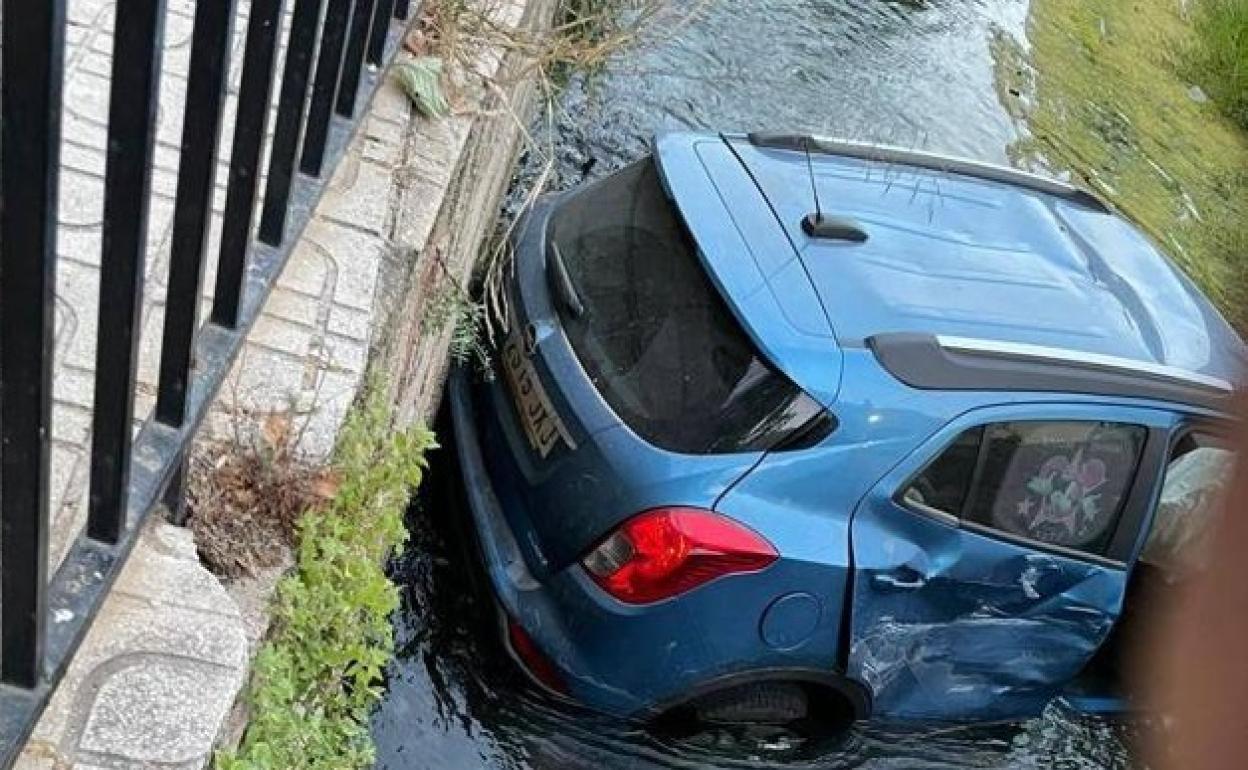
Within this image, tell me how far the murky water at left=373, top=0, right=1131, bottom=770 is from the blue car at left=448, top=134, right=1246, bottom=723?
0.58 ft

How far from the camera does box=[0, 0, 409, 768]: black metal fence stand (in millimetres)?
1622

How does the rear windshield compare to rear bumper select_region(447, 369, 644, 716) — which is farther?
rear bumper select_region(447, 369, 644, 716)

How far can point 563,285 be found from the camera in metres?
4.90

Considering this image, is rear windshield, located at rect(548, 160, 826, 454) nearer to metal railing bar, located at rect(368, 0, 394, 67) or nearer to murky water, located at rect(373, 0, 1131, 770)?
murky water, located at rect(373, 0, 1131, 770)

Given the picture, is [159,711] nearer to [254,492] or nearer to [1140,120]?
[254,492]

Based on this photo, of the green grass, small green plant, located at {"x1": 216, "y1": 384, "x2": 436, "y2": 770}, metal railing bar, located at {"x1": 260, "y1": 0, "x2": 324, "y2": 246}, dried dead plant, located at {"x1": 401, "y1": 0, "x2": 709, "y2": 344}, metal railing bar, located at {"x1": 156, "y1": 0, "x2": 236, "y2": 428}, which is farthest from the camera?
the green grass

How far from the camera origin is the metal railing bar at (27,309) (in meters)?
1.52

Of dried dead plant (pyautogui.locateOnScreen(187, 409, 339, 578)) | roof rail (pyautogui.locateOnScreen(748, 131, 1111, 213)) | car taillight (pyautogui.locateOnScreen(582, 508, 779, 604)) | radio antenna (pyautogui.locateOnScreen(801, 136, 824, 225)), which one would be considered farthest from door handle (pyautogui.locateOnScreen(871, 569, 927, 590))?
dried dead plant (pyautogui.locateOnScreen(187, 409, 339, 578))

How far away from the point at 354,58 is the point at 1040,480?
8.09 feet

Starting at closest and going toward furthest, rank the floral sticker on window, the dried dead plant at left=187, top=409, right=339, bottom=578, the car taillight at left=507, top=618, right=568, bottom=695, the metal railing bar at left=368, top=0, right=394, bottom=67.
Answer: the dried dead plant at left=187, top=409, right=339, bottom=578 < the metal railing bar at left=368, top=0, right=394, bottom=67 < the car taillight at left=507, top=618, right=568, bottom=695 < the floral sticker on window

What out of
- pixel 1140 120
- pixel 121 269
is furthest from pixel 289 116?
pixel 1140 120

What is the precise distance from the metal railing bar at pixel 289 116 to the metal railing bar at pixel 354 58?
0.49 meters

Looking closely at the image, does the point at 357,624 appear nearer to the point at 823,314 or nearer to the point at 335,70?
the point at 335,70

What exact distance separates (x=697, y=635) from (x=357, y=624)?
50.1 inches
